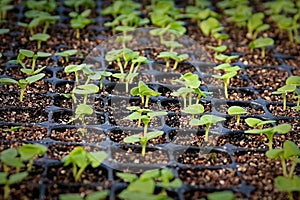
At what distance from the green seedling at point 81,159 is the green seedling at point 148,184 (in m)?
0.07

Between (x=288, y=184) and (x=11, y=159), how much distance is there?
2.06ft

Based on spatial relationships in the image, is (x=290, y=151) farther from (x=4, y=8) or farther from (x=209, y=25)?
(x=4, y=8)

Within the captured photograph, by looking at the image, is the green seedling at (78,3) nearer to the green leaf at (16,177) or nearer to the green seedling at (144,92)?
the green seedling at (144,92)

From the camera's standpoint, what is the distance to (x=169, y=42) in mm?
→ 1748

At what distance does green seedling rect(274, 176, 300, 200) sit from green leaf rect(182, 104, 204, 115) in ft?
1.01

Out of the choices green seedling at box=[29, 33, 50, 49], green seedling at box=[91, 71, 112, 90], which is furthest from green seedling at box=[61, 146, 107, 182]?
green seedling at box=[29, 33, 50, 49]

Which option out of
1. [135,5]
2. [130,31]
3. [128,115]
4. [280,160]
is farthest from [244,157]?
[135,5]

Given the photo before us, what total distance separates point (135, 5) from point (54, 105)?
29.0 inches

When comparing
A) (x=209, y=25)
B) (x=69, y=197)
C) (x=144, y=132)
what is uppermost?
(x=209, y=25)

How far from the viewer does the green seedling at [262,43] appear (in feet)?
5.97

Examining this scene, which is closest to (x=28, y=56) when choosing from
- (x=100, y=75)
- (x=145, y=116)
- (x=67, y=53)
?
(x=67, y=53)

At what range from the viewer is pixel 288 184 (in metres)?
1.16

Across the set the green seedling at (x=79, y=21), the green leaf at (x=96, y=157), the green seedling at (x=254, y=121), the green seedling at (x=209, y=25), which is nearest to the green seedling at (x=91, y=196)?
the green leaf at (x=96, y=157)

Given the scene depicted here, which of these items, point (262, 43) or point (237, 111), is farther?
point (262, 43)
